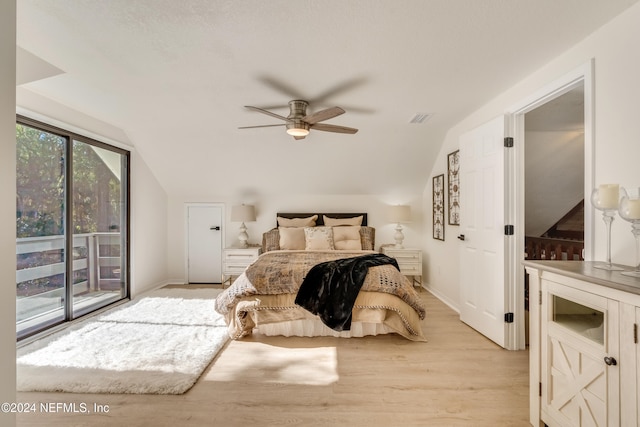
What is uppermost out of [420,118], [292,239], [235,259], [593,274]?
[420,118]

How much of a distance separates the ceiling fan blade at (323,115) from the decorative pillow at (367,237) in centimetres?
248

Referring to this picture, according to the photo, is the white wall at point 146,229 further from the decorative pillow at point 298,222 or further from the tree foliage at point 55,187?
the decorative pillow at point 298,222

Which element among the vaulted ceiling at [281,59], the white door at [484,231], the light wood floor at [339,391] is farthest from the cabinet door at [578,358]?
the vaulted ceiling at [281,59]

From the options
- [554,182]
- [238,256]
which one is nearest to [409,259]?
[554,182]

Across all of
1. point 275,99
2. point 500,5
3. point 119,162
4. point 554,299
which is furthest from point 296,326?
point 119,162

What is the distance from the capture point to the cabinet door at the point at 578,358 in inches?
49.5

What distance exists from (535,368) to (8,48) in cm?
290

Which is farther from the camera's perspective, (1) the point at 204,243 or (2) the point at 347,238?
(1) the point at 204,243

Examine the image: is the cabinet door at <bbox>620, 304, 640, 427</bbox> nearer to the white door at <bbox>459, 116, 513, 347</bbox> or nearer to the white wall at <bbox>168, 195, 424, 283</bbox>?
the white door at <bbox>459, 116, 513, 347</bbox>

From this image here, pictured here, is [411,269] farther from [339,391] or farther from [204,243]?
[204,243]

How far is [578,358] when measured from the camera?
1.42m

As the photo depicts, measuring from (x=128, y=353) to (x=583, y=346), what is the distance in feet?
10.6

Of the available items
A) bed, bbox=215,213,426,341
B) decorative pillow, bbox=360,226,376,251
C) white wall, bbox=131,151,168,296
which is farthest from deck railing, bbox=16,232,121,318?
decorative pillow, bbox=360,226,376,251

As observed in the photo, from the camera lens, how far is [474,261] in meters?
3.13
